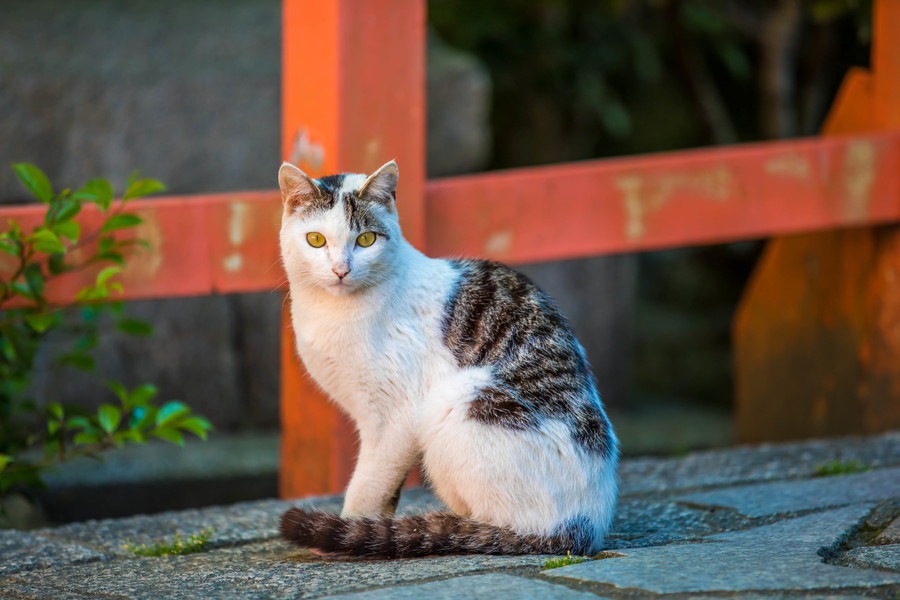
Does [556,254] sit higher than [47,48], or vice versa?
[47,48]

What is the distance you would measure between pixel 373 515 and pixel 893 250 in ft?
10.0

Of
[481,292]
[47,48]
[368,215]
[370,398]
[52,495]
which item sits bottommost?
[52,495]

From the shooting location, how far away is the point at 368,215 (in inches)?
114

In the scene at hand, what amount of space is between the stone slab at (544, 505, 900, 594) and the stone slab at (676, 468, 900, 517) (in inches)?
14.2

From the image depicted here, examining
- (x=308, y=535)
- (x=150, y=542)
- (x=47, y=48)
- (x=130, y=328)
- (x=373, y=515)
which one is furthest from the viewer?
(x=47, y=48)

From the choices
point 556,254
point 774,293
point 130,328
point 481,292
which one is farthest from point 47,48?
point 774,293

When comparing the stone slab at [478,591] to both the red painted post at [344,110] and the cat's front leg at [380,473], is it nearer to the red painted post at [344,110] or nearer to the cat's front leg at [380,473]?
the cat's front leg at [380,473]

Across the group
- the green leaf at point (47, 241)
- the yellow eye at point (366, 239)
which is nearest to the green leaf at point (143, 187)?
the green leaf at point (47, 241)

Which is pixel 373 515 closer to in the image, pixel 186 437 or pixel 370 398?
pixel 370 398

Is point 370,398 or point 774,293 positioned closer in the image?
point 370,398

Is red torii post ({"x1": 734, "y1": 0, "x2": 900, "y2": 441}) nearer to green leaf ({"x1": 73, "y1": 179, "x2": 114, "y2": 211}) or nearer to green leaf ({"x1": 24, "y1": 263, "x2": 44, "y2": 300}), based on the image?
green leaf ({"x1": 73, "y1": 179, "x2": 114, "y2": 211})

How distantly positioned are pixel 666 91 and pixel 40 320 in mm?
6393

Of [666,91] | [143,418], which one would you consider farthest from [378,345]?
[666,91]

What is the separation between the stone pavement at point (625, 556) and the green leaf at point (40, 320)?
0.66 metres
